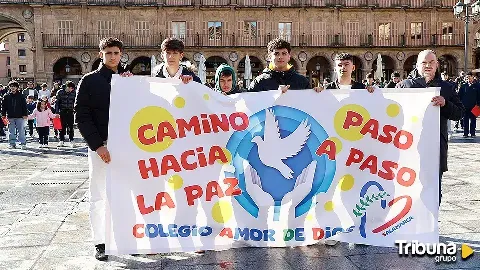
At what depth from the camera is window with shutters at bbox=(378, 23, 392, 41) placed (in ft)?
104

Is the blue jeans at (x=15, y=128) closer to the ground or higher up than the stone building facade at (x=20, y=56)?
closer to the ground

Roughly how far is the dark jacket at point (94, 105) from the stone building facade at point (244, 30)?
26.5 metres

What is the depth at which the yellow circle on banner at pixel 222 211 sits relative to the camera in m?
3.83

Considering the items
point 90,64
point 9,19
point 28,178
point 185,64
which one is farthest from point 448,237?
point 9,19

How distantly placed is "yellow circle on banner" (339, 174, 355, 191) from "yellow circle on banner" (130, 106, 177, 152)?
128 cm

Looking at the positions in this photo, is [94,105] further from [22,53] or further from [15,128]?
[22,53]

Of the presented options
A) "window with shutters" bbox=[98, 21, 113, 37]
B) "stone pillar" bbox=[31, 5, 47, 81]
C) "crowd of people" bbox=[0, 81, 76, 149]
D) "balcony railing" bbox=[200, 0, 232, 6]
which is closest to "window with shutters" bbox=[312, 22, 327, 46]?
"balcony railing" bbox=[200, 0, 232, 6]

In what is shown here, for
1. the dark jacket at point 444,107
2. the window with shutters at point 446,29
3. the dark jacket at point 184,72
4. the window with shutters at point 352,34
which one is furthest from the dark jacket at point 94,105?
the window with shutters at point 446,29

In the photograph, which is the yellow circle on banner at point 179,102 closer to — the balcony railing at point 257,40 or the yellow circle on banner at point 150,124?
the yellow circle on banner at point 150,124

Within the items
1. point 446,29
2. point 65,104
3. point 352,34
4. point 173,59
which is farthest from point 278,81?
point 446,29

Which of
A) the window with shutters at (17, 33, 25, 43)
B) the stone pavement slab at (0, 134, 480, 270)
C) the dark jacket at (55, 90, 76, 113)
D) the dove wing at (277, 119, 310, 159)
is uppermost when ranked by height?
the window with shutters at (17, 33, 25, 43)

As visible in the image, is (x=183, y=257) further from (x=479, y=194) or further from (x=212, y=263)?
(x=479, y=194)

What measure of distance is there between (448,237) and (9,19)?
31483mm

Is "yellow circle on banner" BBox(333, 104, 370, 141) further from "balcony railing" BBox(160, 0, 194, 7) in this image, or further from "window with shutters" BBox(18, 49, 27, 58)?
"window with shutters" BBox(18, 49, 27, 58)
